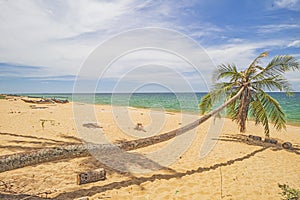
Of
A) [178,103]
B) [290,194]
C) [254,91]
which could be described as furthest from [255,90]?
[178,103]

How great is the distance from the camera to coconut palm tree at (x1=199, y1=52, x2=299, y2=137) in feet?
31.7

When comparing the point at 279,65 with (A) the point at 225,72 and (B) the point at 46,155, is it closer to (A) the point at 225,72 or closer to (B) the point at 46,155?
(A) the point at 225,72

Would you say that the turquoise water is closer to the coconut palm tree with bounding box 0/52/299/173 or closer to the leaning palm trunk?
the coconut palm tree with bounding box 0/52/299/173

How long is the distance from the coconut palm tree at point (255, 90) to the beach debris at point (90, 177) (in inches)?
255

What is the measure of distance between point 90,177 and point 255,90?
9009 millimetres

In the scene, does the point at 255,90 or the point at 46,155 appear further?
the point at 255,90

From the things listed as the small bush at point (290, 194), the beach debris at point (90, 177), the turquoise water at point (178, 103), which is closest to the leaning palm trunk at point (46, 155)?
the beach debris at point (90, 177)

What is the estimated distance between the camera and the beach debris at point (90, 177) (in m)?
5.31

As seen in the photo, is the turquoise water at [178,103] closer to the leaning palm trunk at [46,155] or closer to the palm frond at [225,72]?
the palm frond at [225,72]

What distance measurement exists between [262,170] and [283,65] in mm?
5474

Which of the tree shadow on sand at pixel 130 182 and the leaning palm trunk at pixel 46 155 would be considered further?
the tree shadow on sand at pixel 130 182

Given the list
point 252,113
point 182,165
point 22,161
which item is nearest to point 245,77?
point 252,113

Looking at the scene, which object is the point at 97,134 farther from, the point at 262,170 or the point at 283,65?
the point at 283,65

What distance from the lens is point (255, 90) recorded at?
34.8 feet
